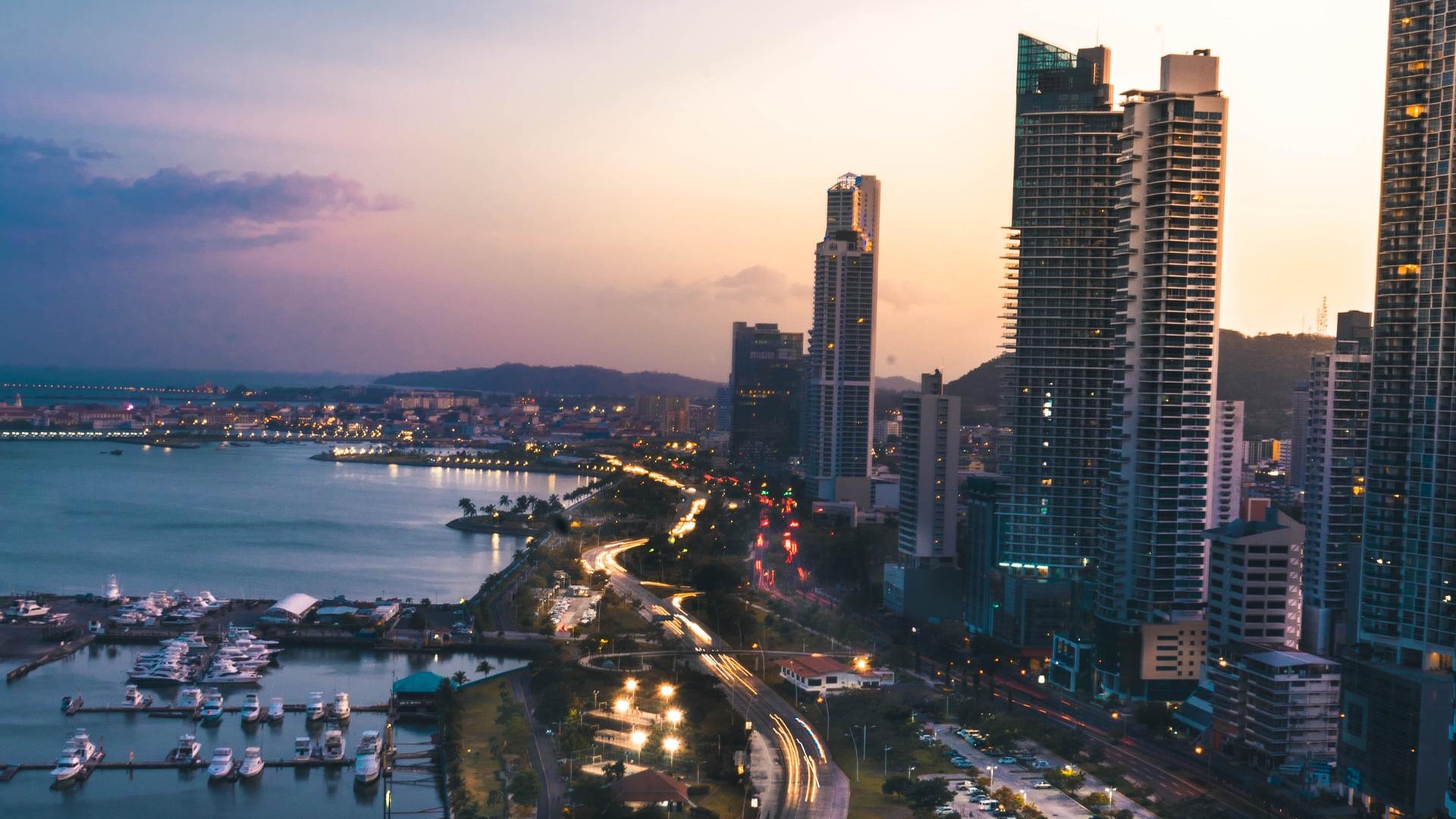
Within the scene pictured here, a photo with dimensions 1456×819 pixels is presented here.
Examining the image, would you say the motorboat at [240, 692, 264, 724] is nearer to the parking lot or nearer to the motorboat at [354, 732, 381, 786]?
the motorboat at [354, 732, 381, 786]

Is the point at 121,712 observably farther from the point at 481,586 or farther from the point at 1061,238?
the point at 1061,238

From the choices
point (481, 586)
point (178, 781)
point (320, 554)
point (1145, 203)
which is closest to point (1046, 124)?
point (1145, 203)

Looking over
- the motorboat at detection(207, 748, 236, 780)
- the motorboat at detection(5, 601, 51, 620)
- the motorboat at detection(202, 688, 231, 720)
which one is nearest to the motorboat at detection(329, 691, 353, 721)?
the motorboat at detection(202, 688, 231, 720)

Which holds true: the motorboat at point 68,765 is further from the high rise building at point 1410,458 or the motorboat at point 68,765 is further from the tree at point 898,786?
the high rise building at point 1410,458

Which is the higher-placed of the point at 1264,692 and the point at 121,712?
the point at 1264,692

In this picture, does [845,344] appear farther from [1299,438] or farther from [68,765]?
[68,765]

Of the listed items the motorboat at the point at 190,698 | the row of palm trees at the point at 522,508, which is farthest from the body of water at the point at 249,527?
the motorboat at the point at 190,698
